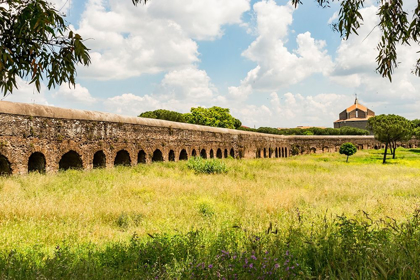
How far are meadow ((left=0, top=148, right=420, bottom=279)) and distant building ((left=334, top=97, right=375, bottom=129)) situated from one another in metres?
67.5

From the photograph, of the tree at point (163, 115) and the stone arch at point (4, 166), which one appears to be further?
the tree at point (163, 115)

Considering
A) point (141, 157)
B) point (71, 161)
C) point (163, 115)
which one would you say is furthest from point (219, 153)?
point (163, 115)

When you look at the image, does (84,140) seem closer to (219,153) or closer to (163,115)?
(219,153)

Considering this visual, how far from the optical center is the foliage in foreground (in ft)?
9.80

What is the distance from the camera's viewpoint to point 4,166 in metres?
9.34

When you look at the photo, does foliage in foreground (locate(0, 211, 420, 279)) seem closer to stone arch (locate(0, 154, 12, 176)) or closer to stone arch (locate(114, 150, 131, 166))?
stone arch (locate(0, 154, 12, 176))

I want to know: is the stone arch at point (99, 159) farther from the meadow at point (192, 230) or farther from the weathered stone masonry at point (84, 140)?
the meadow at point (192, 230)

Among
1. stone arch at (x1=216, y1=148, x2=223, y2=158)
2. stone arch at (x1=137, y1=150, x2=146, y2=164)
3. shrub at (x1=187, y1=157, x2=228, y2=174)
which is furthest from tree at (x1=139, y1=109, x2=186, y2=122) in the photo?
shrub at (x1=187, y1=157, x2=228, y2=174)

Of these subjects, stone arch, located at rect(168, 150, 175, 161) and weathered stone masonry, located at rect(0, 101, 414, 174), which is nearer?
weathered stone masonry, located at rect(0, 101, 414, 174)

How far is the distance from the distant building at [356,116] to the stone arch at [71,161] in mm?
71515

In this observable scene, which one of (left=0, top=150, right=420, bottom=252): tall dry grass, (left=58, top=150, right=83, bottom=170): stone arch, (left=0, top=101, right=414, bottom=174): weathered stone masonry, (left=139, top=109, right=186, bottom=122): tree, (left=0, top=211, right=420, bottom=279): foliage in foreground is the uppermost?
(left=139, top=109, right=186, bottom=122): tree

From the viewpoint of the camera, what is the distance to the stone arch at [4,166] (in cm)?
912

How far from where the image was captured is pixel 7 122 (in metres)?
8.98

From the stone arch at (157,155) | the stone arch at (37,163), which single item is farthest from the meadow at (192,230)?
the stone arch at (157,155)
